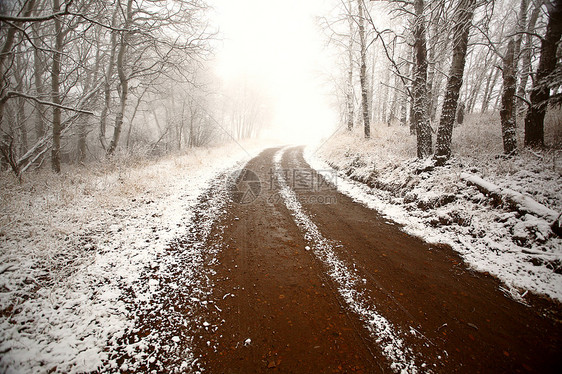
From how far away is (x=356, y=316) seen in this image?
9.34ft

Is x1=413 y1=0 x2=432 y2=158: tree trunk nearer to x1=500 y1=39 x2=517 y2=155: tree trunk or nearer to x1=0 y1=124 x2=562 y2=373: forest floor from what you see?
x1=500 y1=39 x2=517 y2=155: tree trunk

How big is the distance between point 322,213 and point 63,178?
9.07 m

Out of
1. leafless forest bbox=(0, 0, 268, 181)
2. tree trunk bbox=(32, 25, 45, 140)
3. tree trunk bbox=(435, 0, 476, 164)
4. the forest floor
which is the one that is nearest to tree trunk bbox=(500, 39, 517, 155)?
tree trunk bbox=(435, 0, 476, 164)

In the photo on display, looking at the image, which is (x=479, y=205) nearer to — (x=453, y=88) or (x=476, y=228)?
(x=476, y=228)

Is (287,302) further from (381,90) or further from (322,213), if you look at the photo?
(381,90)

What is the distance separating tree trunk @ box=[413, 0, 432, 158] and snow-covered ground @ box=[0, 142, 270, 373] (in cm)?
838

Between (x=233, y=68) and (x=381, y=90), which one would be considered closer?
(x=381, y=90)

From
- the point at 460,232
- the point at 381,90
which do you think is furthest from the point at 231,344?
Answer: the point at 381,90

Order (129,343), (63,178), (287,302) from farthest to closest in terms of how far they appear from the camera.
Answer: (63,178), (287,302), (129,343)

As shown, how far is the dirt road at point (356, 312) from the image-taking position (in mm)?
2326

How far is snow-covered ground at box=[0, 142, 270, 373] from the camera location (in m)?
2.31

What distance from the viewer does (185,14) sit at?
8.31 meters

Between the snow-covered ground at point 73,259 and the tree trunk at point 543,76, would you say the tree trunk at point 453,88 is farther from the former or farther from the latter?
the snow-covered ground at point 73,259

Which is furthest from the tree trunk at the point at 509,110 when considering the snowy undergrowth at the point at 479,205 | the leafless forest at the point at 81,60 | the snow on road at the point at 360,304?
the leafless forest at the point at 81,60
